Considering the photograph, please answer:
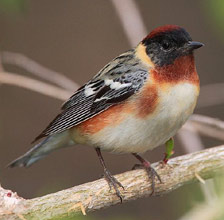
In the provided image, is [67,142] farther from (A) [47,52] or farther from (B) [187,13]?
(B) [187,13]

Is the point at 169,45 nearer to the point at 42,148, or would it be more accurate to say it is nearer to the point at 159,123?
the point at 159,123

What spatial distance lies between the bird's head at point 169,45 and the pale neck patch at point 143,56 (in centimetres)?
2

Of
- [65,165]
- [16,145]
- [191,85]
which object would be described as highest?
[191,85]

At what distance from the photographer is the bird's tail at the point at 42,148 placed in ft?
13.3

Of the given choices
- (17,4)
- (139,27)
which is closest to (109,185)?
(17,4)

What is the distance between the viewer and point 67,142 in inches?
161

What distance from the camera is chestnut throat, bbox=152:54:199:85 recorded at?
339 centimetres

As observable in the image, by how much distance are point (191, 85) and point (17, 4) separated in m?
1.21

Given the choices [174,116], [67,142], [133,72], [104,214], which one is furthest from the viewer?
[104,214]

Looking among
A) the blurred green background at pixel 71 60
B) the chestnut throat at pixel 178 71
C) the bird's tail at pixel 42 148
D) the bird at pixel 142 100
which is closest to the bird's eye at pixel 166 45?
the bird at pixel 142 100

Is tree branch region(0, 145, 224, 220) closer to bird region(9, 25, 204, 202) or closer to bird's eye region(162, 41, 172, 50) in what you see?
bird region(9, 25, 204, 202)

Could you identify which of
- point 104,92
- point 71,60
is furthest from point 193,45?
point 71,60

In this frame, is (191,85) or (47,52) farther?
(47,52)

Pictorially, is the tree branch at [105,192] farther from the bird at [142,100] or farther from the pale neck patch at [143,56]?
the pale neck patch at [143,56]
